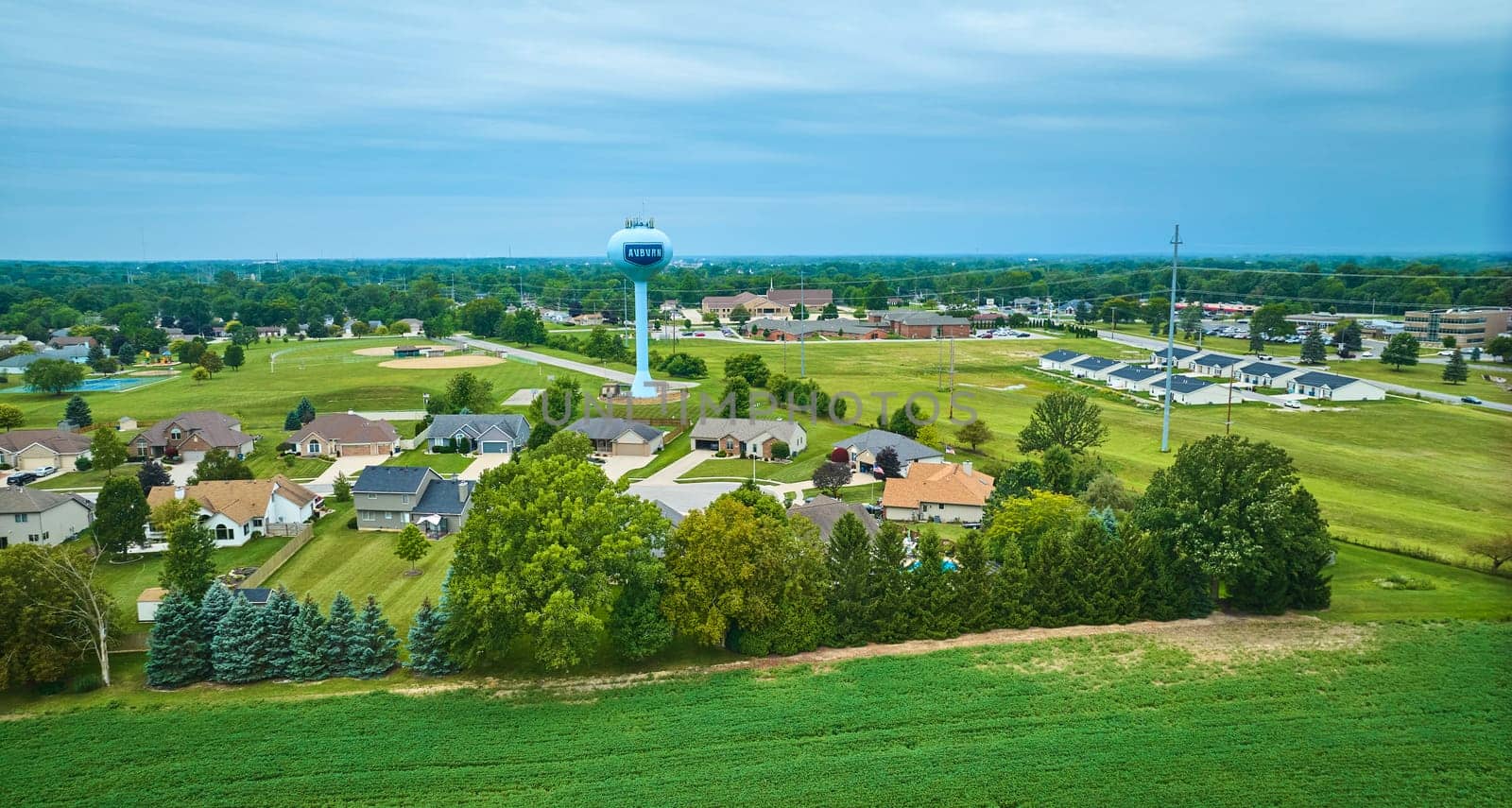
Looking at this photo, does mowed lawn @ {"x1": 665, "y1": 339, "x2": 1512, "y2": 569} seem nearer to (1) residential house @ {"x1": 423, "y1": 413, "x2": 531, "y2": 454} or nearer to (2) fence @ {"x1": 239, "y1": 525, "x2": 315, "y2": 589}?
(1) residential house @ {"x1": 423, "y1": 413, "x2": 531, "y2": 454}

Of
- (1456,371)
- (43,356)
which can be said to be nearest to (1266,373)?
(1456,371)

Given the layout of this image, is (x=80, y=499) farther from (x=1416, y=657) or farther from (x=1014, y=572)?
(x=1416, y=657)

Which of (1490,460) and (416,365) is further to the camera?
(416,365)

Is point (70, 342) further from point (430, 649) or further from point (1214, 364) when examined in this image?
point (1214, 364)

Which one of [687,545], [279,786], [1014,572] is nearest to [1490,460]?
[1014,572]

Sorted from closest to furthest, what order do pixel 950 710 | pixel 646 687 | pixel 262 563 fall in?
pixel 950 710 < pixel 646 687 < pixel 262 563

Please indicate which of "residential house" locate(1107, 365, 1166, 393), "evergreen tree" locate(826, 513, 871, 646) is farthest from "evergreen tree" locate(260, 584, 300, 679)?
"residential house" locate(1107, 365, 1166, 393)

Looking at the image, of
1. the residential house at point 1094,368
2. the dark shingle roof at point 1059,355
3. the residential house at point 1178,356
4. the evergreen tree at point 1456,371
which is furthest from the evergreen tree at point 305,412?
the evergreen tree at point 1456,371
